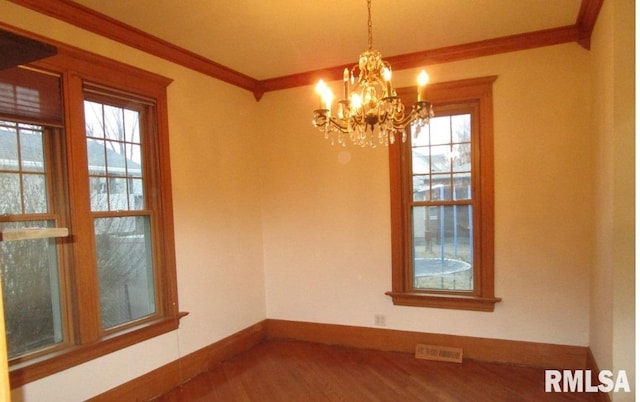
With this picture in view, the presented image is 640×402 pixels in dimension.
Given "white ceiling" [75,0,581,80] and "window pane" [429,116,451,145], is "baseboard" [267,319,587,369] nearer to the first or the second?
"window pane" [429,116,451,145]

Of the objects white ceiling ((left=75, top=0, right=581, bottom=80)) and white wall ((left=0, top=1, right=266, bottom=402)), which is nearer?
white ceiling ((left=75, top=0, right=581, bottom=80))

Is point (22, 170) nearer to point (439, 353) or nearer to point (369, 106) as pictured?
point (369, 106)

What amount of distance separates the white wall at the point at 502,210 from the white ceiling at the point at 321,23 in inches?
15.1

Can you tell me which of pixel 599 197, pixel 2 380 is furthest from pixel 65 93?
pixel 599 197

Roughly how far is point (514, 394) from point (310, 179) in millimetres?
2537

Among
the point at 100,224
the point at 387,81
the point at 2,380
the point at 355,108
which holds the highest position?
the point at 387,81

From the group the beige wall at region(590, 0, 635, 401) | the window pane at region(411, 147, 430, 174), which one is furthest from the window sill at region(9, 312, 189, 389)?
the beige wall at region(590, 0, 635, 401)

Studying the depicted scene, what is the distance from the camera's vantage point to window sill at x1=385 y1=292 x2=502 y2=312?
Answer: 333cm

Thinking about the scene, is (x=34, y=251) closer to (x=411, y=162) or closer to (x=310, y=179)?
(x=310, y=179)

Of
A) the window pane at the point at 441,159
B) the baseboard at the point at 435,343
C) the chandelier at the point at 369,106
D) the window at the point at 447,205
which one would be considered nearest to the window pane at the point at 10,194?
the chandelier at the point at 369,106

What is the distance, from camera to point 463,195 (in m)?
3.46

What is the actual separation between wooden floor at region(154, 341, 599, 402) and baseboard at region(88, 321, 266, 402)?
7 cm

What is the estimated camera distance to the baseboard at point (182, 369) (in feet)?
8.93

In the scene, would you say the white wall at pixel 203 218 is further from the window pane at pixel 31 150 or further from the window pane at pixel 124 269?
the window pane at pixel 31 150
